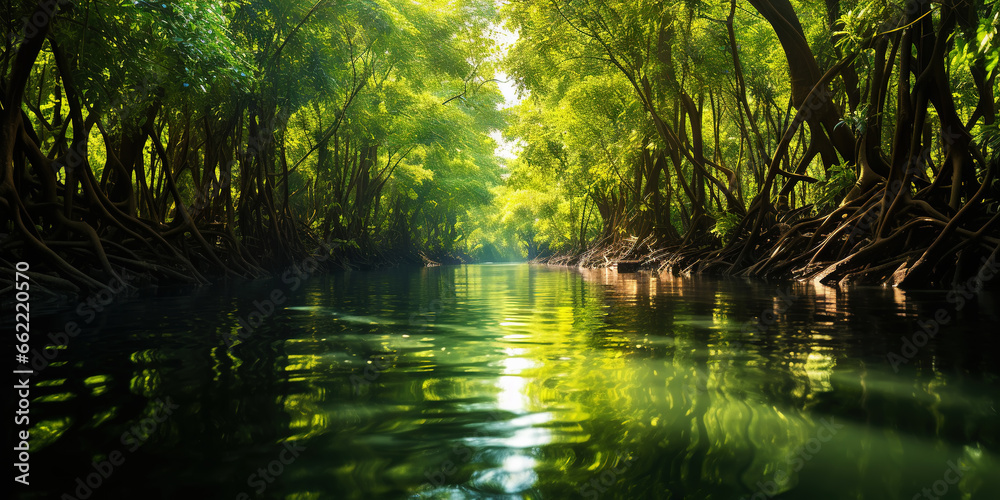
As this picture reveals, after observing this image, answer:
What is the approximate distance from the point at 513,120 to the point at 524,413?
897 inches

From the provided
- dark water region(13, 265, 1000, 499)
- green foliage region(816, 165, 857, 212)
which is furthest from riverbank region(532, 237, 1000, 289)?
dark water region(13, 265, 1000, 499)

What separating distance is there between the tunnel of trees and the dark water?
7.80 ft

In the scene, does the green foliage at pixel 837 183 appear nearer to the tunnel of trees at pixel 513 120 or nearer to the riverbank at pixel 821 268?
the tunnel of trees at pixel 513 120

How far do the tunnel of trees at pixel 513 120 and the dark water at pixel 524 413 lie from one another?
93.6 inches

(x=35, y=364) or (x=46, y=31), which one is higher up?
(x=46, y=31)

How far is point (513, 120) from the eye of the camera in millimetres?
23844

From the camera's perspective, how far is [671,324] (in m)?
3.80

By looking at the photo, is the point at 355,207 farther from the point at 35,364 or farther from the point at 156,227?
the point at 35,364

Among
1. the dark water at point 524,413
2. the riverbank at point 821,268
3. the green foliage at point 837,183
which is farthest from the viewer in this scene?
the green foliage at point 837,183

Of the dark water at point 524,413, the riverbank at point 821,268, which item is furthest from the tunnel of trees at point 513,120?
the dark water at point 524,413

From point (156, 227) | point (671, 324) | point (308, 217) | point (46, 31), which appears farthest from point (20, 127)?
point (308, 217)

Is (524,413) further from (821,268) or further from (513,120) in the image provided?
(513,120)

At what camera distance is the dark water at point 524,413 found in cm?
125

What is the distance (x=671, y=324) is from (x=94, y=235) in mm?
5496
